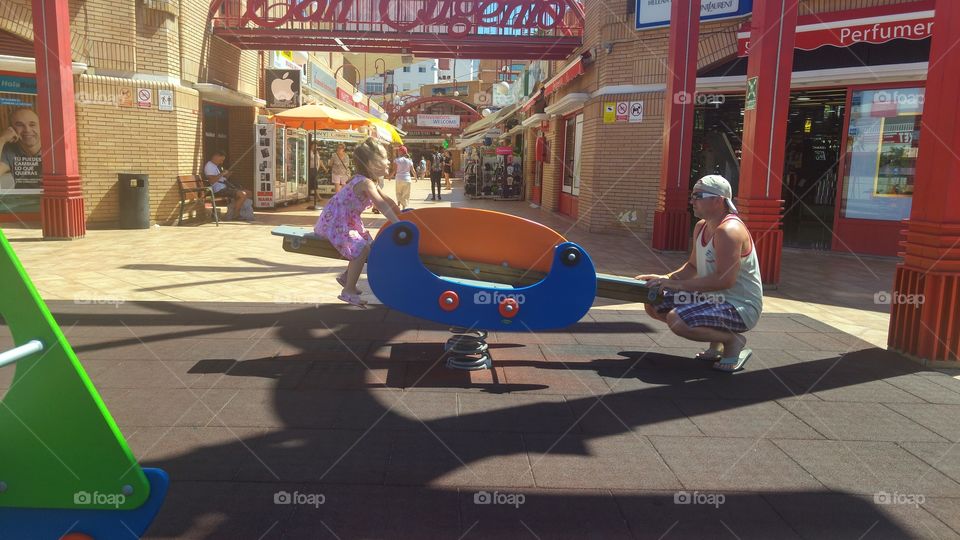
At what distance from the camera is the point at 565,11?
15.4 metres

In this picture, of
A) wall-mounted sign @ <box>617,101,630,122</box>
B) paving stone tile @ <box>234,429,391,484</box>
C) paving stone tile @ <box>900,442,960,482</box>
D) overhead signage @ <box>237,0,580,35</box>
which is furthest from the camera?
overhead signage @ <box>237,0,580,35</box>

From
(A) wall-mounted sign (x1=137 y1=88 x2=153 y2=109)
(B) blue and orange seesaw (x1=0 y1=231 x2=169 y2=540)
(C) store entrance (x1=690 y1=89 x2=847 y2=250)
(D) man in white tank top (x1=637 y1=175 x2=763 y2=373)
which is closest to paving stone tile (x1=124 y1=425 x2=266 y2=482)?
(B) blue and orange seesaw (x1=0 y1=231 x2=169 y2=540)

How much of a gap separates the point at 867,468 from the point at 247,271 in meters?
7.05

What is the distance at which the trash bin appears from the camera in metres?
12.2

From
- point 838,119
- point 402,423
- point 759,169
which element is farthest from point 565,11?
point 402,423

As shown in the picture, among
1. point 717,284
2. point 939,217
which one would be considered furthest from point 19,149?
point 939,217

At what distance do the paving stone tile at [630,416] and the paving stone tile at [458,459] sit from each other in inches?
20.6

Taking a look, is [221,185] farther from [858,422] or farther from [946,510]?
[946,510]

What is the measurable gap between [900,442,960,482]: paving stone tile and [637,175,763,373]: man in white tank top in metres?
1.35

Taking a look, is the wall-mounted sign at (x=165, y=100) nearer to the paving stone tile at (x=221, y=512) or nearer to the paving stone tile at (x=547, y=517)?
the paving stone tile at (x=221, y=512)

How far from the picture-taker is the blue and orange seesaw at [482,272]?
4.41m

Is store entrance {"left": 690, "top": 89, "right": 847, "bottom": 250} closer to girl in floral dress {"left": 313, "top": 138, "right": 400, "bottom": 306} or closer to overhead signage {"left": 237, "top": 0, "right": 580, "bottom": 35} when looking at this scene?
overhead signage {"left": 237, "top": 0, "right": 580, "bottom": 35}

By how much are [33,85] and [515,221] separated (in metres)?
11.8

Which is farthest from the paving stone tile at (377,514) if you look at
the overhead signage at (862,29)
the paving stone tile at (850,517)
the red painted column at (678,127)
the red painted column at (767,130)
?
the overhead signage at (862,29)
